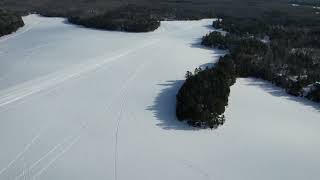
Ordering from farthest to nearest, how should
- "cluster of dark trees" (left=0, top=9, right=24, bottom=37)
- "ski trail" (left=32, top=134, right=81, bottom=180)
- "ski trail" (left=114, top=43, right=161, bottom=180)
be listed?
"cluster of dark trees" (left=0, top=9, right=24, bottom=37) < "ski trail" (left=114, top=43, right=161, bottom=180) < "ski trail" (left=32, top=134, right=81, bottom=180)

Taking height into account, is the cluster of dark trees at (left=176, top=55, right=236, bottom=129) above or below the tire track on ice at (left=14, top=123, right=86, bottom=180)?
above

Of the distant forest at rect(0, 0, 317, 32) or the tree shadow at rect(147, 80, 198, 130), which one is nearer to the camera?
the tree shadow at rect(147, 80, 198, 130)

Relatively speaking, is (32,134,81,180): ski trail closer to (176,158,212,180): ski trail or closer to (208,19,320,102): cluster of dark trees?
(176,158,212,180): ski trail

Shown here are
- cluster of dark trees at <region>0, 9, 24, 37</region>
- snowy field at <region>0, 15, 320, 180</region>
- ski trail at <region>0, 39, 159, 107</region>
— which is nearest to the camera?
snowy field at <region>0, 15, 320, 180</region>

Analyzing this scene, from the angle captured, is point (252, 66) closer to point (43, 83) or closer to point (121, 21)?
point (43, 83)

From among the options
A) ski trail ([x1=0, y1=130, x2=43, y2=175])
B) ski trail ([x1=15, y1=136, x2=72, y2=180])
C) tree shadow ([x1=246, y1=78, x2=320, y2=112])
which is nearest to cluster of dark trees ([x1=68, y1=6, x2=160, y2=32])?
tree shadow ([x1=246, y1=78, x2=320, y2=112])

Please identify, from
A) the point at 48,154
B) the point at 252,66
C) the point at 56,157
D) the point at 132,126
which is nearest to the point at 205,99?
the point at 132,126

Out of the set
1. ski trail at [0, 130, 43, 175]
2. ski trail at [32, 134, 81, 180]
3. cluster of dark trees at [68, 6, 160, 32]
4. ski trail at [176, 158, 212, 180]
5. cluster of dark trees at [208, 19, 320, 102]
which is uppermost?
cluster of dark trees at [68, 6, 160, 32]
